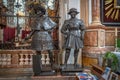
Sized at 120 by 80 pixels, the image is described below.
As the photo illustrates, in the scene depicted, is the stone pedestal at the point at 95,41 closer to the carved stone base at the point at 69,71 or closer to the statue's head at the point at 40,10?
the carved stone base at the point at 69,71

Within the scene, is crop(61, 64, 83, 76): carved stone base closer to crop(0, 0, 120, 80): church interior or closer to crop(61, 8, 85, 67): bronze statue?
crop(61, 8, 85, 67): bronze statue

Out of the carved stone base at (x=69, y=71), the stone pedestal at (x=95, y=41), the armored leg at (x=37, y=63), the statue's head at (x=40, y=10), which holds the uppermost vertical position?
the statue's head at (x=40, y=10)

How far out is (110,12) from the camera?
6648 mm

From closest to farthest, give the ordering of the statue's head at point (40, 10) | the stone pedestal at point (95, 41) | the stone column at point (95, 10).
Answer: the statue's head at point (40, 10) < the stone pedestal at point (95, 41) < the stone column at point (95, 10)

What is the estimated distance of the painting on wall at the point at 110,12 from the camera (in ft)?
21.7

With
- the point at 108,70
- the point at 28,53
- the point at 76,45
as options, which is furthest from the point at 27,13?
the point at 108,70

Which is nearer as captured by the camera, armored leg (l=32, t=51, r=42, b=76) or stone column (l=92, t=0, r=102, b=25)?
armored leg (l=32, t=51, r=42, b=76)

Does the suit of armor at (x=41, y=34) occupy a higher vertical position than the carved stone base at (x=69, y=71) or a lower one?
higher

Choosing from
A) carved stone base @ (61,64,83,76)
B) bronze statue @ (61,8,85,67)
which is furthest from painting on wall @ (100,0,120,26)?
carved stone base @ (61,64,83,76)

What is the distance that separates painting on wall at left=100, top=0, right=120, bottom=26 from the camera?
21.7 ft

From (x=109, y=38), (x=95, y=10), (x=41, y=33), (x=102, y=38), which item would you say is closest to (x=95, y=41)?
(x=102, y=38)

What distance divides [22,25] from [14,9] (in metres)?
0.79

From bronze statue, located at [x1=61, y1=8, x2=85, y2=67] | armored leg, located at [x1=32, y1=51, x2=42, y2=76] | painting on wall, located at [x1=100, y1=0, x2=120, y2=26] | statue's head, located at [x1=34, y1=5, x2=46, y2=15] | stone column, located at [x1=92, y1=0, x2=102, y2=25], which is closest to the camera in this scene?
armored leg, located at [x1=32, y1=51, x2=42, y2=76]

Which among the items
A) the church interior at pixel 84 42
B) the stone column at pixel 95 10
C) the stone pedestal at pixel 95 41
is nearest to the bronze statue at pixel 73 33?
the church interior at pixel 84 42
